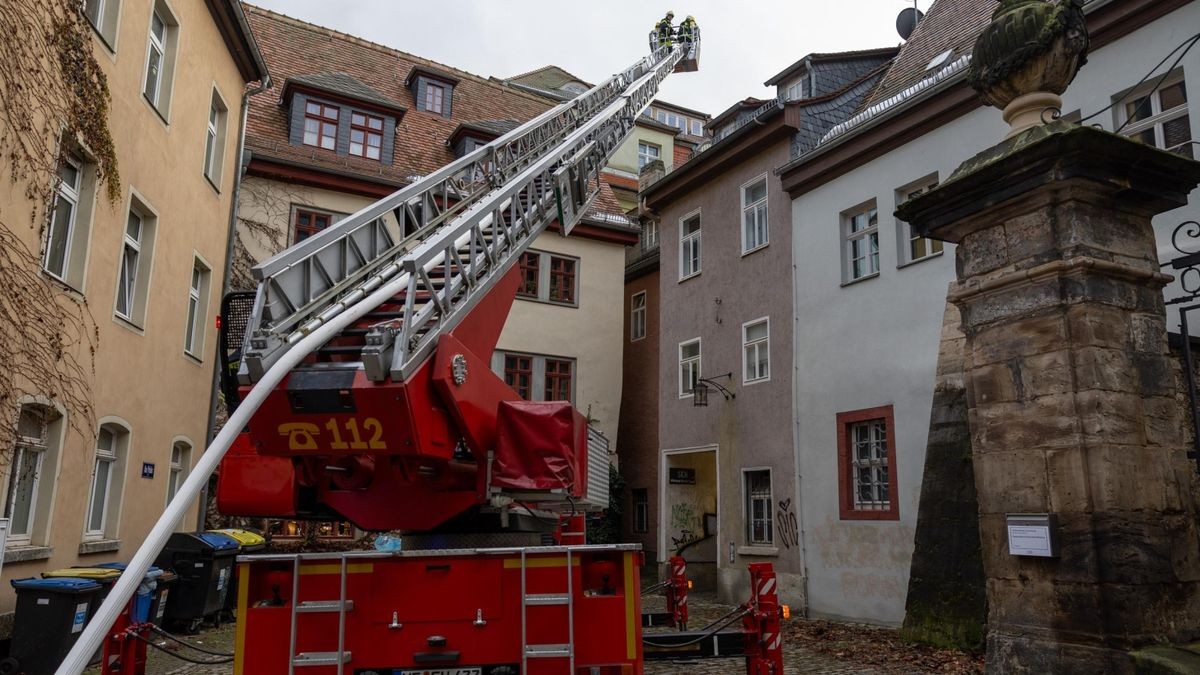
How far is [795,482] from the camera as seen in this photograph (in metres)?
15.7

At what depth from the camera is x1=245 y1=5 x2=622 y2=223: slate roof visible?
22359 millimetres

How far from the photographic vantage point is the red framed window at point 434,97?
26.8m

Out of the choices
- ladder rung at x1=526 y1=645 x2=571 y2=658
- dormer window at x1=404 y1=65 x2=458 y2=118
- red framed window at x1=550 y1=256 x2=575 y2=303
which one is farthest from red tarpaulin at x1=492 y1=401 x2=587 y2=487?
dormer window at x1=404 y1=65 x2=458 y2=118

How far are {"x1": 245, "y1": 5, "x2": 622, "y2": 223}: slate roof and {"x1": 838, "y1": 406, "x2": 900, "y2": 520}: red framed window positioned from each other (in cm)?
1295

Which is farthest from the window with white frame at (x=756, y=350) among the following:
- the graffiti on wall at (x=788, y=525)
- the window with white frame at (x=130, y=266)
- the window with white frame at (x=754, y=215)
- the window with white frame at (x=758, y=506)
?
the window with white frame at (x=130, y=266)

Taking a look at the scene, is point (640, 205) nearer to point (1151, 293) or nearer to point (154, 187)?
point (154, 187)

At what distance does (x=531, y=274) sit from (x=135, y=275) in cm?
1209

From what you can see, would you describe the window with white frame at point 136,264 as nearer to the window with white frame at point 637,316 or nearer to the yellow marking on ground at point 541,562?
the yellow marking on ground at point 541,562

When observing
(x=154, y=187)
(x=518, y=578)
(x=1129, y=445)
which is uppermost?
(x=154, y=187)

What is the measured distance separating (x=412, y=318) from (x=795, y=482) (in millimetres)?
11191

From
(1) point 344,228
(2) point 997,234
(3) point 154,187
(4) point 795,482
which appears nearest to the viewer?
(2) point 997,234

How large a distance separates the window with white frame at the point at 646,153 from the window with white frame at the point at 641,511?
43.3 feet

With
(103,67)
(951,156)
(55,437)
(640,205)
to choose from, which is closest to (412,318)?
(55,437)

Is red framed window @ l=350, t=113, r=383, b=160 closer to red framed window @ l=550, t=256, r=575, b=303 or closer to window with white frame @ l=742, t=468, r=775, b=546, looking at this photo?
red framed window @ l=550, t=256, r=575, b=303
